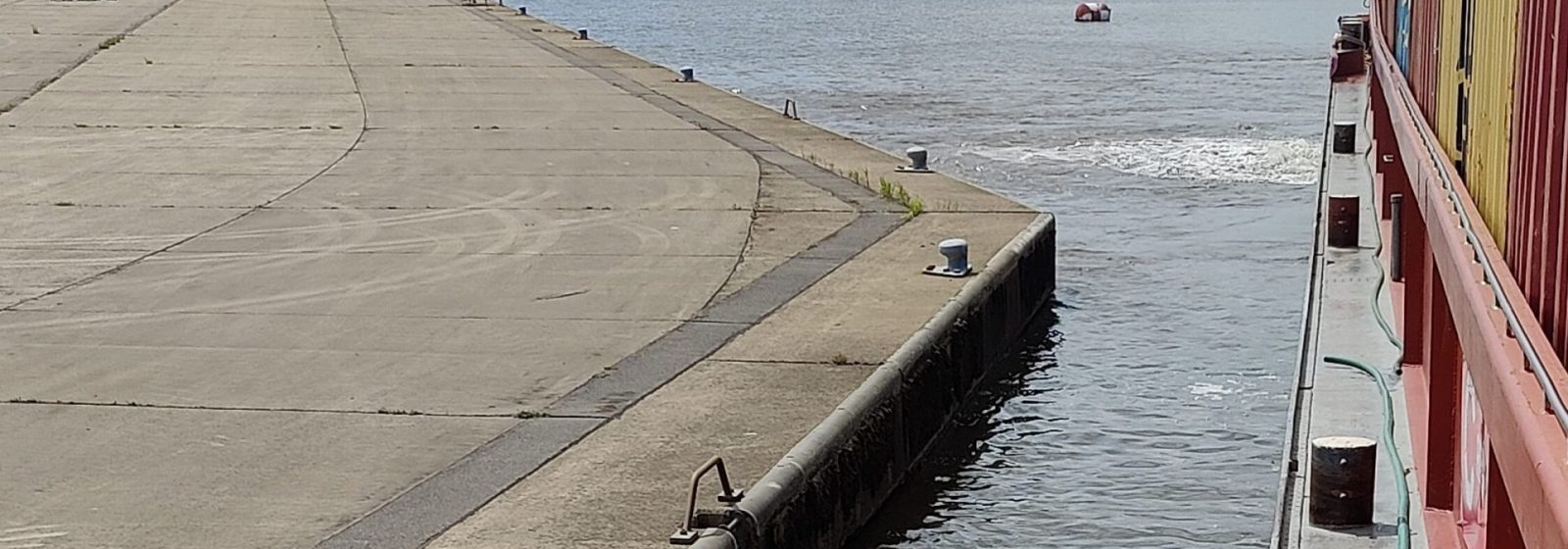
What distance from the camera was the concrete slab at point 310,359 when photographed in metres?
9.27

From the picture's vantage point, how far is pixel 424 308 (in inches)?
447

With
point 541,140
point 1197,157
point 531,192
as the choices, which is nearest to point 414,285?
point 531,192

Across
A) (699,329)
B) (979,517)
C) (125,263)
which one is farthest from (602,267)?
(979,517)

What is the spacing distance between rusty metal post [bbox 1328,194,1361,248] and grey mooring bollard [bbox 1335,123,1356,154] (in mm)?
4818

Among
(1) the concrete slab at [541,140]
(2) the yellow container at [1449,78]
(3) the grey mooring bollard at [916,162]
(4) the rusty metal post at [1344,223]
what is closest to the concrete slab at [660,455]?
(2) the yellow container at [1449,78]

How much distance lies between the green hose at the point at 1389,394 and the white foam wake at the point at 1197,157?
35.0 ft

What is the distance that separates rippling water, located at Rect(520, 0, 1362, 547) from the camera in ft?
32.1

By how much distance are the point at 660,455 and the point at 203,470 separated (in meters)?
1.74

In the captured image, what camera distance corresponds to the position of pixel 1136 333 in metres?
13.5

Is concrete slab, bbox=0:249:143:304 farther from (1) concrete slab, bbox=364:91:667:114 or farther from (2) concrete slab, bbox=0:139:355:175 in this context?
(1) concrete slab, bbox=364:91:667:114

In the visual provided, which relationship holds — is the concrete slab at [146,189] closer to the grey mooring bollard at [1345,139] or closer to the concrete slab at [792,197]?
the concrete slab at [792,197]

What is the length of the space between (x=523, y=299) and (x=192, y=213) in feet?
13.5

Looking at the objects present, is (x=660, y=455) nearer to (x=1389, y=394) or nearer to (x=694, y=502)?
(x=694, y=502)

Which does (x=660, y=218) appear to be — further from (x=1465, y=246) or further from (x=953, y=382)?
(x=1465, y=246)
